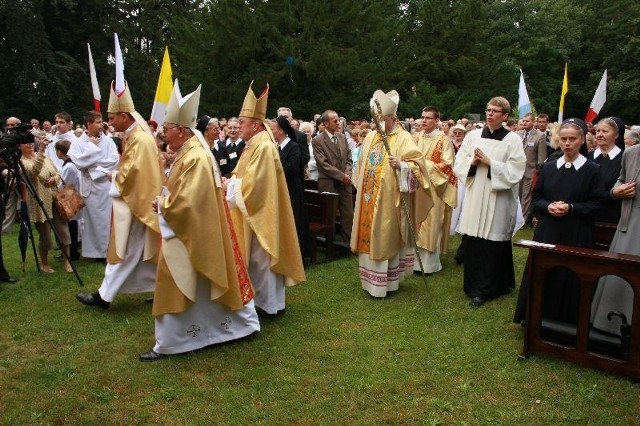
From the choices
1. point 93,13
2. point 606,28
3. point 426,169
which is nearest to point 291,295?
point 426,169

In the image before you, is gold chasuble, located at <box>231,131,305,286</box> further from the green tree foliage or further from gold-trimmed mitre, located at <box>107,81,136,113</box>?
the green tree foliage

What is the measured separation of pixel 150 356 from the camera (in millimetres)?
5102

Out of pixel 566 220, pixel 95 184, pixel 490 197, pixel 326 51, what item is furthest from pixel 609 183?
pixel 326 51

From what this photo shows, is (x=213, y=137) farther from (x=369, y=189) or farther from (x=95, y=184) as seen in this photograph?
(x=369, y=189)

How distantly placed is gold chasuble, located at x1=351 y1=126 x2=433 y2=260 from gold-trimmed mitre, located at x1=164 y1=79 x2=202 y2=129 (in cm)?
259

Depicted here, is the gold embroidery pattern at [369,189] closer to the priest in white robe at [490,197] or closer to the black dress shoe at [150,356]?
the priest in white robe at [490,197]

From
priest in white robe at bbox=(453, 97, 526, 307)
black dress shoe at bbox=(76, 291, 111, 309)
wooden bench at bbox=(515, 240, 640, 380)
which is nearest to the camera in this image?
wooden bench at bbox=(515, 240, 640, 380)

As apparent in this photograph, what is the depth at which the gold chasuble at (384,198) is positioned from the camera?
687cm

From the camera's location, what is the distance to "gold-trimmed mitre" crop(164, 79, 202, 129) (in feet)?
16.6

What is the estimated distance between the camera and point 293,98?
23.0 meters

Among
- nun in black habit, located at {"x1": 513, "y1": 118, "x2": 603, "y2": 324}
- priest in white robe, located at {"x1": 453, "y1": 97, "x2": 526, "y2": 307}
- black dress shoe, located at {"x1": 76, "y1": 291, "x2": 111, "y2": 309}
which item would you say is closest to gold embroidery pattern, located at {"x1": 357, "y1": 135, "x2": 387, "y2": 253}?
priest in white robe, located at {"x1": 453, "y1": 97, "x2": 526, "y2": 307}

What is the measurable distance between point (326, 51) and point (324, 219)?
1367cm

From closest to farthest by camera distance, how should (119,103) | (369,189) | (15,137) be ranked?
(119,103) < (15,137) < (369,189)

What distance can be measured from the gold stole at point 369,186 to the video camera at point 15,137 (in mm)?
4001
